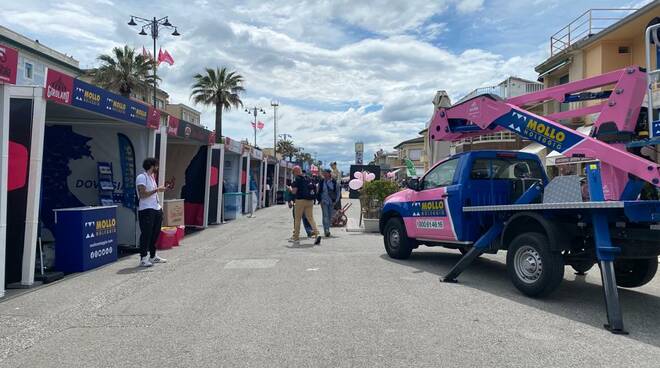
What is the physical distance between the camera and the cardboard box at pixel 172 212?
1156 cm

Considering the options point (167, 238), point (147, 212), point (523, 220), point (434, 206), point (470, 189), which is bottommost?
point (167, 238)

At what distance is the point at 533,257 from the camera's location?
19.3ft

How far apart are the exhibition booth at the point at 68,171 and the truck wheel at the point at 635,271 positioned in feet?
27.3

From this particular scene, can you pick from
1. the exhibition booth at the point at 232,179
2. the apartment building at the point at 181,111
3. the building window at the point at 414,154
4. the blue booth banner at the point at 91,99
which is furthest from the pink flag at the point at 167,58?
the building window at the point at 414,154

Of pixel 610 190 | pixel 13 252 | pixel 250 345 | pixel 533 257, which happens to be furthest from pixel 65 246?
pixel 610 190

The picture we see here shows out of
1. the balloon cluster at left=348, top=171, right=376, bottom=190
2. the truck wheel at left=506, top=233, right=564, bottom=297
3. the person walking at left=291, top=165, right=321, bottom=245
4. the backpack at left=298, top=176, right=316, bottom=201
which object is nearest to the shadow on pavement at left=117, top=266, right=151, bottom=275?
the person walking at left=291, top=165, right=321, bottom=245

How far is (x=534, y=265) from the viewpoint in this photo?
5879 millimetres

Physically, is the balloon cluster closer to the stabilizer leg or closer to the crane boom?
the crane boom

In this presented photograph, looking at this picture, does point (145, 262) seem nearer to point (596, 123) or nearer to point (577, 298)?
point (577, 298)

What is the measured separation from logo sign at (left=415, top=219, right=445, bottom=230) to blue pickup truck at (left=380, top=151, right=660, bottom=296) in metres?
0.01

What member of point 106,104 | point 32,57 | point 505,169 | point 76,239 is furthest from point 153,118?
point 32,57

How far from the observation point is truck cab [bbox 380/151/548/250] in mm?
7379

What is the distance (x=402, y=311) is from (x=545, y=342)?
1.54m

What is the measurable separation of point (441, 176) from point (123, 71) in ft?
106
